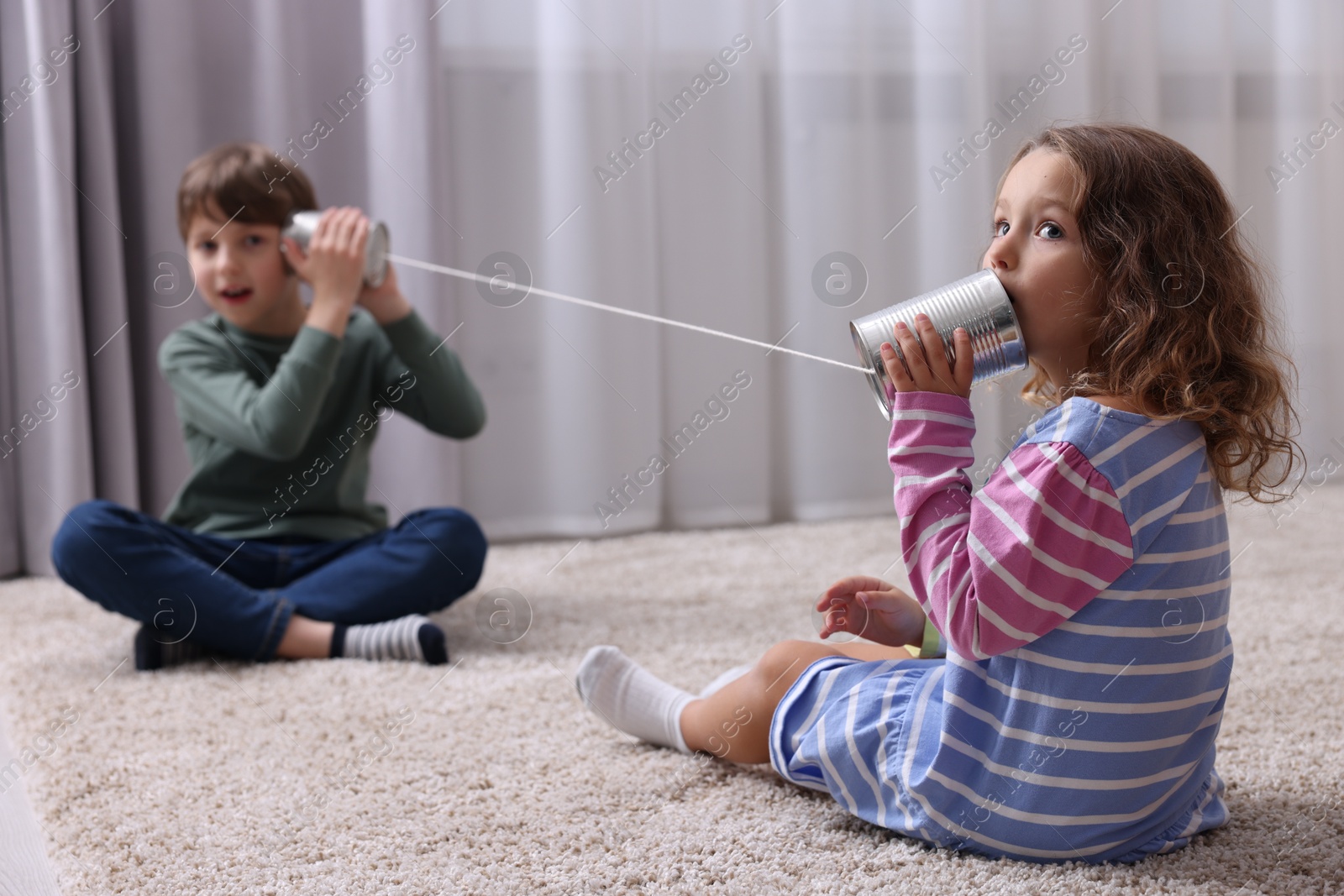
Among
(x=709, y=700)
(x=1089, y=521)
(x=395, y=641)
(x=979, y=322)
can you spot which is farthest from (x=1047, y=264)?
(x=395, y=641)

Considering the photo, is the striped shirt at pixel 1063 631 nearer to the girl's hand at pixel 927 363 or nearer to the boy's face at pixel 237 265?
the girl's hand at pixel 927 363

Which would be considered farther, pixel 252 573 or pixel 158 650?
pixel 252 573

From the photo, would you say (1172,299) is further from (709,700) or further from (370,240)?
(370,240)

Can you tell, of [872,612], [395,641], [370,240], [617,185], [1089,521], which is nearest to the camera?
[1089,521]

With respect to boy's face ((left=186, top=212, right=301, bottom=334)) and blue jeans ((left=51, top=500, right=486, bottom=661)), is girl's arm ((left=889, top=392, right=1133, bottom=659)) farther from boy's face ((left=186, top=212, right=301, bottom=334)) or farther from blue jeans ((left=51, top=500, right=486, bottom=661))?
boy's face ((left=186, top=212, right=301, bottom=334))

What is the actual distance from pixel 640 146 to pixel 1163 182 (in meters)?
1.46

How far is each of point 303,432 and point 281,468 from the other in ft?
0.48

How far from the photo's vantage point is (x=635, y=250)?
207 centimetres

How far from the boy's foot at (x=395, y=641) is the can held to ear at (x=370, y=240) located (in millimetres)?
404

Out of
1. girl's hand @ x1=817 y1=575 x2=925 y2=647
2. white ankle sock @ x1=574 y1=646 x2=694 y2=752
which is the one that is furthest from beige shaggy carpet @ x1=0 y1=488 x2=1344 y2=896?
girl's hand @ x1=817 y1=575 x2=925 y2=647

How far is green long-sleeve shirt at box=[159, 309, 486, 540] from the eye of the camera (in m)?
1.35

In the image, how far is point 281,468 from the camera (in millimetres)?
1407

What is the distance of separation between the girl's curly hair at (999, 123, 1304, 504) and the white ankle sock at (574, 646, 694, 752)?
418mm

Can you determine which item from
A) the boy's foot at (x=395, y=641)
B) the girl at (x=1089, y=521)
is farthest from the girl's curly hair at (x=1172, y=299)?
the boy's foot at (x=395, y=641)
